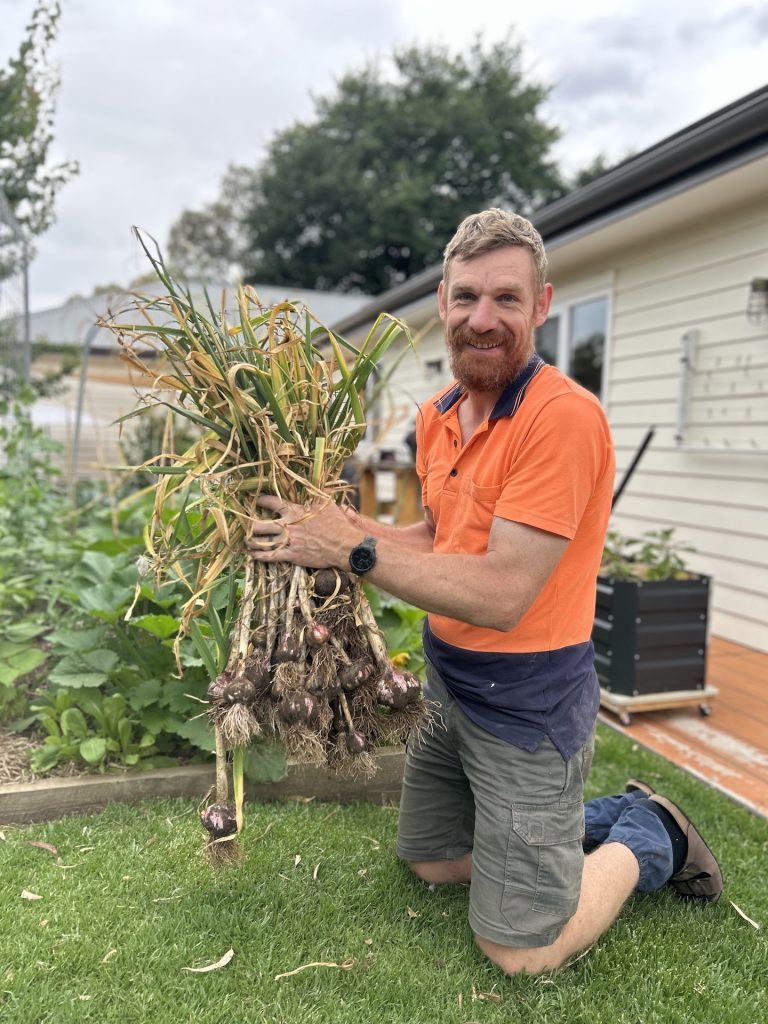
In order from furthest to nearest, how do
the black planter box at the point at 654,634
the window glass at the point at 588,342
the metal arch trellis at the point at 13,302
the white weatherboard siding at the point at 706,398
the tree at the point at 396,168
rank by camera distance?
the tree at the point at 396,168 → the window glass at the point at 588,342 → the metal arch trellis at the point at 13,302 → the white weatherboard siding at the point at 706,398 → the black planter box at the point at 654,634

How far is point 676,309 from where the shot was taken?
4871 millimetres

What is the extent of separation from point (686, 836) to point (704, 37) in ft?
128

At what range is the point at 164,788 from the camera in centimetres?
236

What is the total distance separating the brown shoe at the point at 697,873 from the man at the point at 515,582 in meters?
0.08

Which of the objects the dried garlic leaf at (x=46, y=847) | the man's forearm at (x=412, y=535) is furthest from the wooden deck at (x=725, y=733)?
the dried garlic leaf at (x=46, y=847)

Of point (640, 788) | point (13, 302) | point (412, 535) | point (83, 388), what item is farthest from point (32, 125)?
point (640, 788)

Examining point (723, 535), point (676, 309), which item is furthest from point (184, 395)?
point (676, 309)

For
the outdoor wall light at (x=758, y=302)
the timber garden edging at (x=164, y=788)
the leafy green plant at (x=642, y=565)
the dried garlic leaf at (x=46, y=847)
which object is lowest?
the dried garlic leaf at (x=46, y=847)

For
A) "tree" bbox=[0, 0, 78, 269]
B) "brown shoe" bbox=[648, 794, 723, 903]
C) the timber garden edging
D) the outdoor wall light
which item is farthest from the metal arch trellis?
"brown shoe" bbox=[648, 794, 723, 903]

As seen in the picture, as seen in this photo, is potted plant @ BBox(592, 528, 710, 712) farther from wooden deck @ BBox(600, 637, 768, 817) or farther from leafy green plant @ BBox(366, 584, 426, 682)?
leafy green plant @ BBox(366, 584, 426, 682)

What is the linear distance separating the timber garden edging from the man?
0.55 m

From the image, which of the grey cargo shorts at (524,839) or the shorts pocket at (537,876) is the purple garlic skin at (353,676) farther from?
the shorts pocket at (537,876)

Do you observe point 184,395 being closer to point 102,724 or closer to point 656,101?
point 102,724

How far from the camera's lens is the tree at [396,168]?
91.4ft
